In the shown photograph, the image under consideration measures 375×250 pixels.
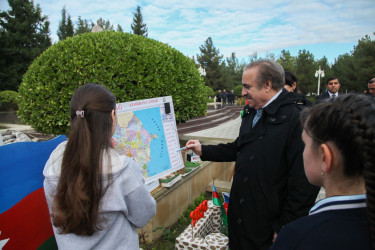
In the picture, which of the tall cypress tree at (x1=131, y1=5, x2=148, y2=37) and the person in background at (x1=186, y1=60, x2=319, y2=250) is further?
the tall cypress tree at (x1=131, y1=5, x2=148, y2=37)

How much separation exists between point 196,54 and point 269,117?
53752 mm

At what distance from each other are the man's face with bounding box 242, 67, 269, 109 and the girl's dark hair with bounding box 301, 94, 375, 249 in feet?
3.67

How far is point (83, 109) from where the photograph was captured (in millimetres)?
1317

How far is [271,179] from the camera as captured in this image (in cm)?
195

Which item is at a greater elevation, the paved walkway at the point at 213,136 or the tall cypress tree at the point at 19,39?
the tall cypress tree at the point at 19,39

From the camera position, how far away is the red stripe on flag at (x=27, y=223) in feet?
5.13

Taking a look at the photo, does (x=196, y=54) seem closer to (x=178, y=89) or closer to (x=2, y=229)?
(x=178, y=89)

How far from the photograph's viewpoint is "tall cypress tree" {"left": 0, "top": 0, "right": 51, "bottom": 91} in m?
22.8

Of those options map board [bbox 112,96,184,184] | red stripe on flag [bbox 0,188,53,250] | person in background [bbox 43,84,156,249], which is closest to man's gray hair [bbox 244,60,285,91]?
map board [bbox 112,96,184,184]

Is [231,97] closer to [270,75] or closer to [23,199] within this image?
[270,75]

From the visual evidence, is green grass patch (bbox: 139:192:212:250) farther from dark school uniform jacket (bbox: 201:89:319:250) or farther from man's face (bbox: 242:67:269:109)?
man's face (bbox: 242:67:269:109)

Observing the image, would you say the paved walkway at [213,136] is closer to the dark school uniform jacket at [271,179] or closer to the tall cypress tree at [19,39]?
the dark school uniform jacket at [271,179]

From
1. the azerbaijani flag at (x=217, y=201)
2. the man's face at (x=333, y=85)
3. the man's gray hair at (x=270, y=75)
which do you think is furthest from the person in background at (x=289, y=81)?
the man's face at (x=333, y=85)

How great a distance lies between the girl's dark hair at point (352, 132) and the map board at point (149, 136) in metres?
1.68
